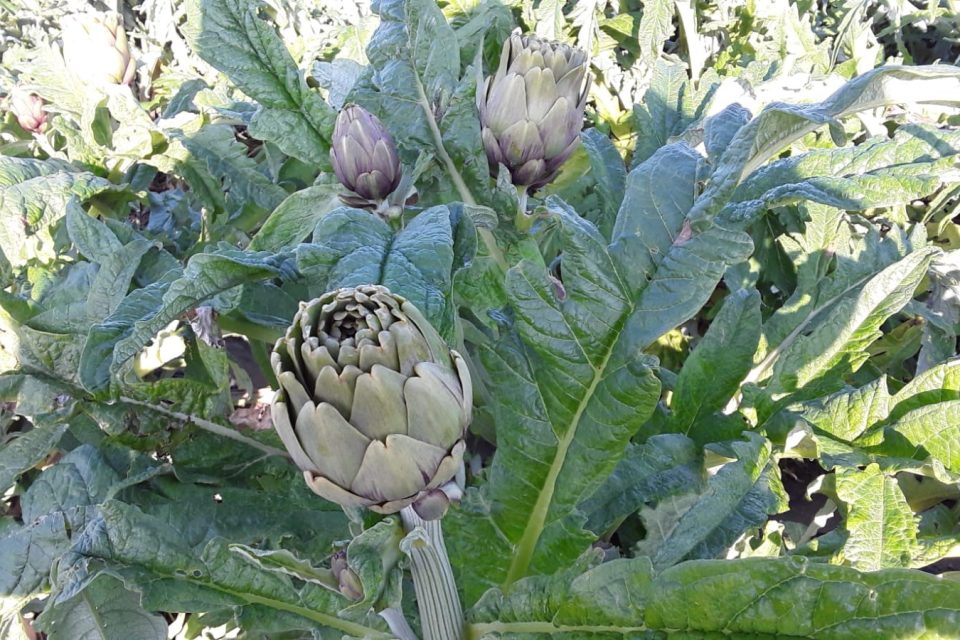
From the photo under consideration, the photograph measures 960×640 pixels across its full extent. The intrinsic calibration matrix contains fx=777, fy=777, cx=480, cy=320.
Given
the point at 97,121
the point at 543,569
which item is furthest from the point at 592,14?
the point at 543,569

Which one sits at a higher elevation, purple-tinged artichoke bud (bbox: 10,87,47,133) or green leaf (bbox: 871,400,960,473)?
purple-tinged artichoke bud (bbox: 10,87,47,133)

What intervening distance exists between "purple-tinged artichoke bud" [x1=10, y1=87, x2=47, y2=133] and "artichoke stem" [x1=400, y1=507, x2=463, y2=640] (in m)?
1.12

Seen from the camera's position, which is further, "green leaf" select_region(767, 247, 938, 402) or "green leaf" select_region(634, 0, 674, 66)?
"green leaf" select_region(634, 0, 674, 66)

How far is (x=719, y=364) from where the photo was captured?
30.1 inches

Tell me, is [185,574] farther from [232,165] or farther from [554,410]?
[232,165]

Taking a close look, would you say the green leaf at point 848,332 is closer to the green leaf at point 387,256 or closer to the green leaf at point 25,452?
the green leaf at point 387,256

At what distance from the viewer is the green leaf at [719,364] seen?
75cm

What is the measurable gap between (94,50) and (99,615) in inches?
35.4

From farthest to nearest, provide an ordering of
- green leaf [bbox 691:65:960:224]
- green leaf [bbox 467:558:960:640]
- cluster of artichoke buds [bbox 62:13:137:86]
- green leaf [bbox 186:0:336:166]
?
cluster of artichoke buds [bbox 62:13:137:86]
green leaf [bbox 186:0:336:166]
green leaf [bbox 691:65:960:224]
green leaf [bbox 467:558:960:640]

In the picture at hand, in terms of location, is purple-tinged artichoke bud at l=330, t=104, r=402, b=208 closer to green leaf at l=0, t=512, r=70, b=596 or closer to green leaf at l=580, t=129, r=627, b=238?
green leaf at l=580, t=129, r=627, b=238

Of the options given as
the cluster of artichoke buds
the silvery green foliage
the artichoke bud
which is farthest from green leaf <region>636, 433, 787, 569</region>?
the cluster of artichoke buds

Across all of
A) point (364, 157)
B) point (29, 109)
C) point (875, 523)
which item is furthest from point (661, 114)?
point (29, 109)

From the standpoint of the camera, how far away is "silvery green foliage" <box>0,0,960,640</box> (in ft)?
1.94

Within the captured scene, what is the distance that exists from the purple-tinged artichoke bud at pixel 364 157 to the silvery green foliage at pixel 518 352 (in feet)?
0.07
